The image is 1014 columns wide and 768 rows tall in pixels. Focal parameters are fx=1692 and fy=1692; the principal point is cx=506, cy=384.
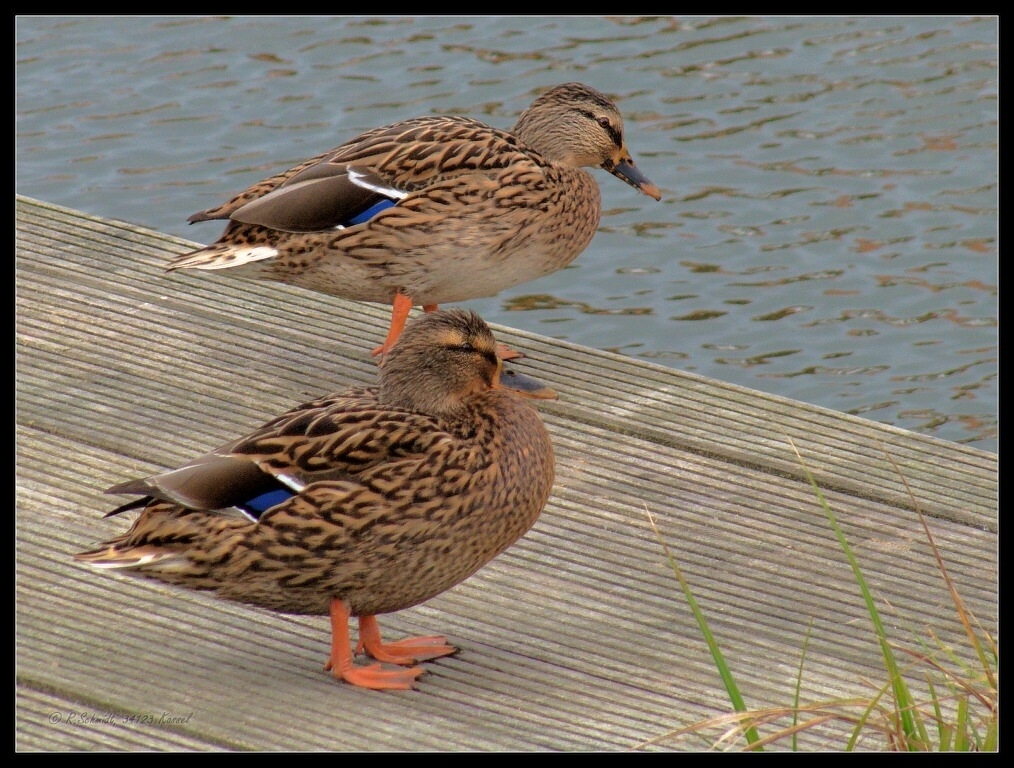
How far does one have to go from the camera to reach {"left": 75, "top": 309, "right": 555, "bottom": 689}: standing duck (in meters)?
3.81

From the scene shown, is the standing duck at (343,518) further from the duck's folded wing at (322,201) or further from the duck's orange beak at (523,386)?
the duck's folded wing at (322,201)

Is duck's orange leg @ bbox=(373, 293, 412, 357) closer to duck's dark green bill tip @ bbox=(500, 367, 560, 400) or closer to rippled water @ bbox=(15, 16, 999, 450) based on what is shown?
duck's dark green bill tip @ bbox=(500, 367, 560, 400)

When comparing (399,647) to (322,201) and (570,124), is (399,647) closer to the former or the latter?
(322,201)

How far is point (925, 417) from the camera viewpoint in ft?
24.7

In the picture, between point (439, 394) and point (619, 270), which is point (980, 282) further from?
point (439, 394)

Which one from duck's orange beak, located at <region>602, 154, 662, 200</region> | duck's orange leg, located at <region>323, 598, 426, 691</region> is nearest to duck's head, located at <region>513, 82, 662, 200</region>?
duck's orange beak, located at <region>602, 154, 662, 200</region>

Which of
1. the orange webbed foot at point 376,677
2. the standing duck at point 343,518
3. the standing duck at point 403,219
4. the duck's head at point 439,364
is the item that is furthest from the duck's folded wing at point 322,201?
the orange webbed foot at point 376,677

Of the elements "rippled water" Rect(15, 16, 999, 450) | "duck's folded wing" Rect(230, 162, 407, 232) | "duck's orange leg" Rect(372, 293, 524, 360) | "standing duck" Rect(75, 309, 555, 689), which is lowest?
"rippled water" Rect(15, 16, 999, 450)

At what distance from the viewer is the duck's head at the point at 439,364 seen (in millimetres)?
4160

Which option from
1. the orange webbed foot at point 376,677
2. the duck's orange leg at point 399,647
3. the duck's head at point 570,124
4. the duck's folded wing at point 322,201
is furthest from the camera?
the duck's head at point 570,124

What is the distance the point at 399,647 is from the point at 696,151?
5863 millimetres

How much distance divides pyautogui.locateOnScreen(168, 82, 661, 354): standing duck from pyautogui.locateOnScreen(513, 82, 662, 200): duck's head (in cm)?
29

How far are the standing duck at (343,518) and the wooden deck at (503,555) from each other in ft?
0.49

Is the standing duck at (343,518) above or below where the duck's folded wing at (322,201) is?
below
